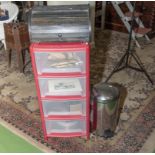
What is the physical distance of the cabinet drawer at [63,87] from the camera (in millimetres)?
2145

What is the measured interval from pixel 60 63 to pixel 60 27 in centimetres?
32

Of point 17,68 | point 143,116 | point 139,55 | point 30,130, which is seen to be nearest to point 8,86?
point 17,68

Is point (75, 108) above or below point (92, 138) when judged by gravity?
above

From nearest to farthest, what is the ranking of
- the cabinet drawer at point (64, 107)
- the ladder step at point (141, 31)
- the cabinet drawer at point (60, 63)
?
the cabinet drawer at point (60, 63) < the cabinet drawer at point (64, 107) < the ladder step at point (141, 31)

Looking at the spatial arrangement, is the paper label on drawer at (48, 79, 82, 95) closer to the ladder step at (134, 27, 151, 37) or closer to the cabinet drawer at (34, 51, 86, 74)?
the cabinet drawer at (34, 51, 86, 74)

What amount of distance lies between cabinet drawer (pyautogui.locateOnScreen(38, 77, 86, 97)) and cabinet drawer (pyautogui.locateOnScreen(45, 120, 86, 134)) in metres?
0.37

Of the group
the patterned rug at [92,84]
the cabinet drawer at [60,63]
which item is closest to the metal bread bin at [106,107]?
the patterned rug at [92,84]

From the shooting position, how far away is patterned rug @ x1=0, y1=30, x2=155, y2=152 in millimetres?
2426

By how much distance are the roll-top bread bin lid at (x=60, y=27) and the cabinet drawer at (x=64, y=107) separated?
617 mm

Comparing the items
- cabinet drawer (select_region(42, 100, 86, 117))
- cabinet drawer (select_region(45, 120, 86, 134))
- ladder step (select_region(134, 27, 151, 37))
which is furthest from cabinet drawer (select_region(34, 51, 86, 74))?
ladder step (select_region(134, 27, 151, 37))

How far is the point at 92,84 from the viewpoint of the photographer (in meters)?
3.29

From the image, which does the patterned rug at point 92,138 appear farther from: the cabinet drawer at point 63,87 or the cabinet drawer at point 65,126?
the cabinet drawer at point 63,87

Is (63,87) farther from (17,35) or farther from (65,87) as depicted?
(17,35)

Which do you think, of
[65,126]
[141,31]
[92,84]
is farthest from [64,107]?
[141,31]
